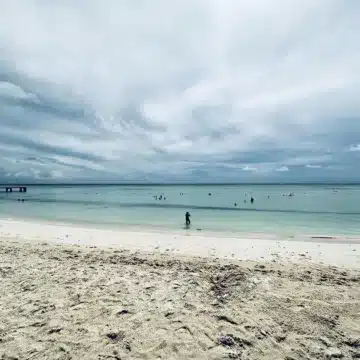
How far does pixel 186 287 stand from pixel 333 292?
3.67 m

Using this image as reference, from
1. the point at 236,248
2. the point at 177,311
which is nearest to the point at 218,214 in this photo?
the point at 236,248

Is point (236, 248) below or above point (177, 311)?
below

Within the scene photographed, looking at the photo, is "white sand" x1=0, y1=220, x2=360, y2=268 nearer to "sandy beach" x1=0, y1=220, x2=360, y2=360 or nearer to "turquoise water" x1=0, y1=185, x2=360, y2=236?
"sandy beach" x1=0, y1=220, x2=360, y2=360

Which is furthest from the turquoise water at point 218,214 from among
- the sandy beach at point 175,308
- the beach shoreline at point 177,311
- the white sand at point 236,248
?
the beach shoreline at point 177,311

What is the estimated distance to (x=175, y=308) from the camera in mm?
5801

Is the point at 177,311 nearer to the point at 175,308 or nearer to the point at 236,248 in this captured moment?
the point at 175,308

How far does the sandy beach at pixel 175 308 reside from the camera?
14.8ft

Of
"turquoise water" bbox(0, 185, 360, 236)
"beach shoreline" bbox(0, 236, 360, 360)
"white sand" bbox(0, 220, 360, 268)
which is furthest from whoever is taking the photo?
"turquoise water" bbox(0, 185, 360, 236)

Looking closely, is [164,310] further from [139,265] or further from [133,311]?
[139,265]

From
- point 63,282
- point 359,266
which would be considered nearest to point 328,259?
point 359,266

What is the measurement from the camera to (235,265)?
9156mm

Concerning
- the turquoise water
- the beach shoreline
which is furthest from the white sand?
the turquoise water

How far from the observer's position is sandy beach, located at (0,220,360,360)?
Result: 4504 mm

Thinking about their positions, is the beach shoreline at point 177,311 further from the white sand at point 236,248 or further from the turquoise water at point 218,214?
the turquoise water at point 218,214
